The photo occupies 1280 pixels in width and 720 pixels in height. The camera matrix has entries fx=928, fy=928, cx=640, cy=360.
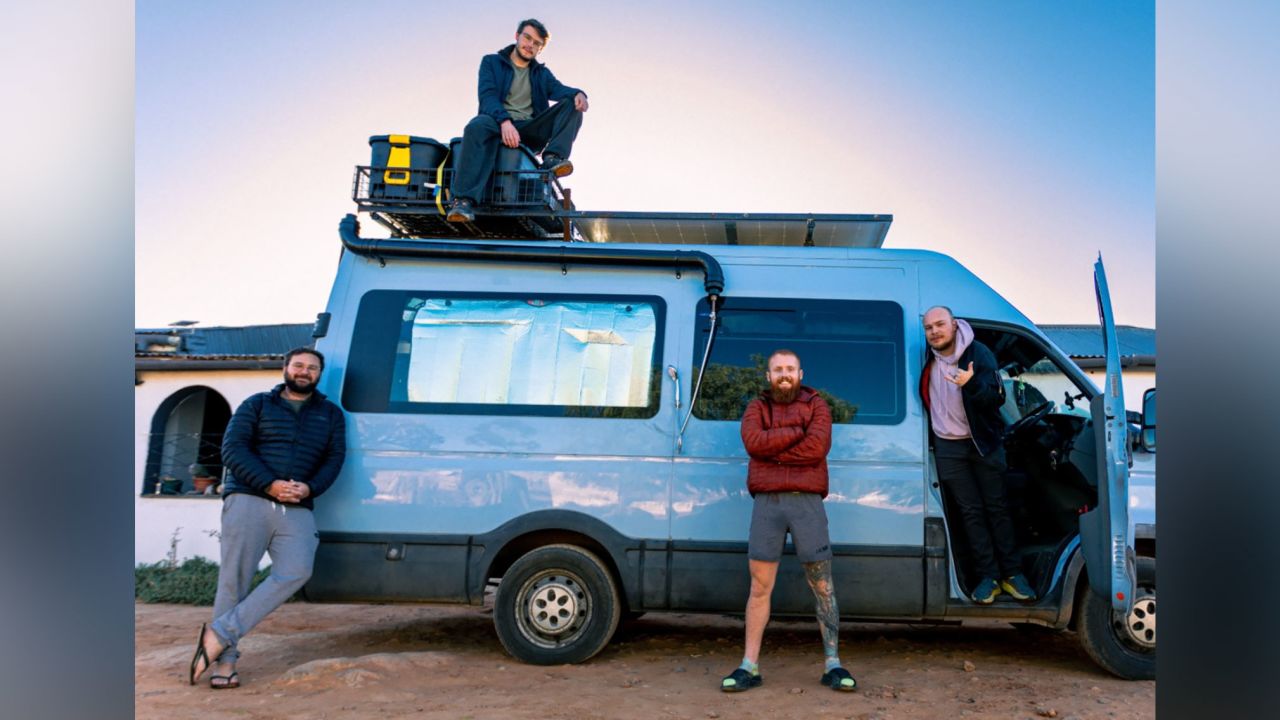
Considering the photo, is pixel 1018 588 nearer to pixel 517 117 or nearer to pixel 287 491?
pixel 287 491

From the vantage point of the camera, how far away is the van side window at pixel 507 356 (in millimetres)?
6121

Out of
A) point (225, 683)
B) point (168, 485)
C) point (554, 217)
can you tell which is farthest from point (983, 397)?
point (168, 485)

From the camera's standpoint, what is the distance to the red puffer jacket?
5324 mm

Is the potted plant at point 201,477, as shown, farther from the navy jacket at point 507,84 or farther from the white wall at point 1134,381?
the white wall at point 1134,381

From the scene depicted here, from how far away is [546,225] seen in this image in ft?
22.9

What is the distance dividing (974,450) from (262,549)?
454 cm

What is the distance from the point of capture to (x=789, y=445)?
532 cm

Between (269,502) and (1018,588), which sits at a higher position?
(269,502)

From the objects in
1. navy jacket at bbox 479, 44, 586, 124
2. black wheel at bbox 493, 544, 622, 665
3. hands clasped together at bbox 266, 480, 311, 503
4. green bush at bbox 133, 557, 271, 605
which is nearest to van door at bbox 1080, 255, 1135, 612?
black wheel at bbox 493, 544, 622, 665

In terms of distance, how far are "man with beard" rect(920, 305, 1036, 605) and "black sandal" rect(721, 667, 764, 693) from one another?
1.48 metres

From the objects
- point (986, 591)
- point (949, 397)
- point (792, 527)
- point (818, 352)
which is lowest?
point (986, 591)

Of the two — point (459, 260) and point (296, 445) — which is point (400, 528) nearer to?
point (296, 445)
